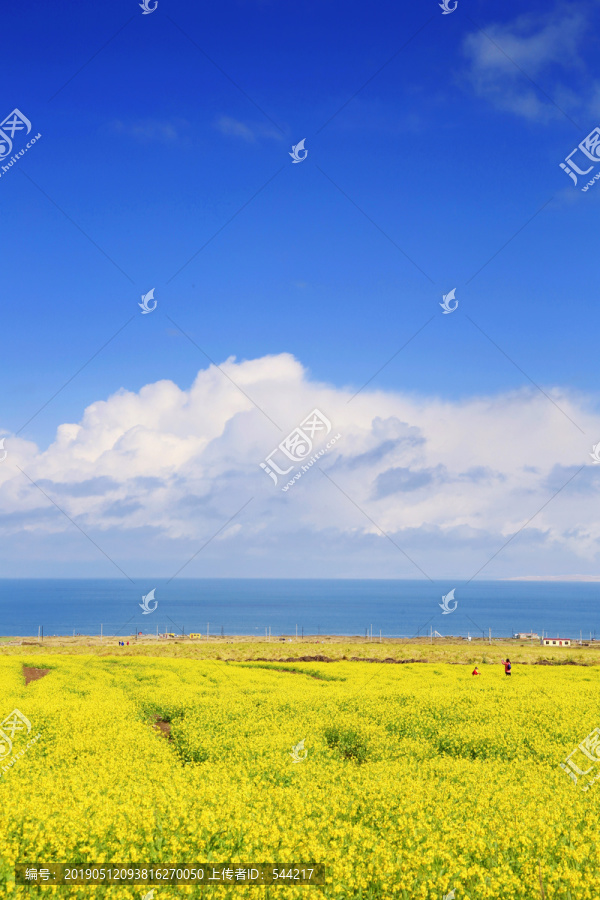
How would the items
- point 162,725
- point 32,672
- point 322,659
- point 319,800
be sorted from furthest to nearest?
point 322,659
point 32,672
point 162,725
point 319,800

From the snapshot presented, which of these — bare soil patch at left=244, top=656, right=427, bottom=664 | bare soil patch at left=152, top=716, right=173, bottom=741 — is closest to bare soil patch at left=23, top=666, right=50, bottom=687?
bare soil patch at left=152, top=716, right=173, bottom=741

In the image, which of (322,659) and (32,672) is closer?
(32,672)

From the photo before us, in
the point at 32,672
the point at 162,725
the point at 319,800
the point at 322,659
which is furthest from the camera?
the point at 322,659

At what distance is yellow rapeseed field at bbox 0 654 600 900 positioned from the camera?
301 inches

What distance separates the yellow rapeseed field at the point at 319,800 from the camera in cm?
764

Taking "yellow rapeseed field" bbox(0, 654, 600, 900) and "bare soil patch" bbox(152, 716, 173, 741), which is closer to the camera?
"yellow rapeseed field" bbox(0, 654, 600, 900)

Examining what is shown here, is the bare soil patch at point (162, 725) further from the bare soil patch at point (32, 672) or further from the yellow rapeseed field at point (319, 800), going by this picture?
the bare soil patch at point (32, 672)

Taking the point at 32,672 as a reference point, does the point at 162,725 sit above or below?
below

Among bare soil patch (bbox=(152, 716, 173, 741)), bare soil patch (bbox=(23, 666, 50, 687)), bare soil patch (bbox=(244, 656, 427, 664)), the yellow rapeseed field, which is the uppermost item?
bare soil patch (bbox=(244, 656, 427, 664))

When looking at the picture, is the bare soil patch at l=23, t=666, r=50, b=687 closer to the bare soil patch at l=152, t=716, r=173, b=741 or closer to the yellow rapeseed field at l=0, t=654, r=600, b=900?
the bare soil patch at l=152, t=716, r=173, b=741

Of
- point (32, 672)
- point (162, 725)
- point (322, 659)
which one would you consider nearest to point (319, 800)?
point (162, 725)

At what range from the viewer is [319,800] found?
Result: 33.5 feet

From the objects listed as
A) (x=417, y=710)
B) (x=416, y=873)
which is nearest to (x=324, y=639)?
(x=417, y=710)

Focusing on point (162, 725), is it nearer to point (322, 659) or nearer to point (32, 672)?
point (32, 672)
